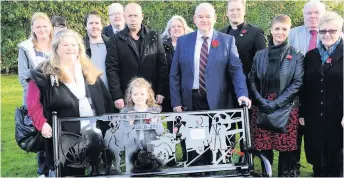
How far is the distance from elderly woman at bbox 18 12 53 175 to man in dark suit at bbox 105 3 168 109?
73 centimetres

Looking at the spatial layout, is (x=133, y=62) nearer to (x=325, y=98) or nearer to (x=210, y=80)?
(x=210, y=80)

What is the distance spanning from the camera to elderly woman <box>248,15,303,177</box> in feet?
16.1

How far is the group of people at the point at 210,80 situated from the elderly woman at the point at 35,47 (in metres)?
0.01

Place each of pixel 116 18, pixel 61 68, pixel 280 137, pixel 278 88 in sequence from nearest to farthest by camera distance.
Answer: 1. pixel 61 68
2. pixel 278 88
3. pixel 280 137
4. pixel 116 18

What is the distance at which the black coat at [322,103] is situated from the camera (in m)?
4.78

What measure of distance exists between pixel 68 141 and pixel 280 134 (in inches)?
89.4

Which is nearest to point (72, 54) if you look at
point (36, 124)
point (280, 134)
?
point (36, 124)

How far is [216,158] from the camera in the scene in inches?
177

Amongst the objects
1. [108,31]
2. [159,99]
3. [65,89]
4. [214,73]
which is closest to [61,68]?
[65,89]

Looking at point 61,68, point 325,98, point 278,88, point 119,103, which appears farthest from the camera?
point 119,103

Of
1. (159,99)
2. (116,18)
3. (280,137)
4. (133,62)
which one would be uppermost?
(116,18)

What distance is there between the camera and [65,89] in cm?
435

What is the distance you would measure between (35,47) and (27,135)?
1152 millimetres

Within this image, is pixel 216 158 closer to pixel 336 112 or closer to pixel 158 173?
pixel 158 173
